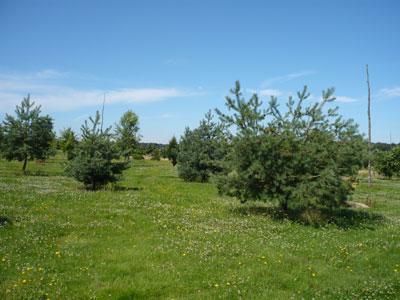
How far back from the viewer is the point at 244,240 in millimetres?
12820

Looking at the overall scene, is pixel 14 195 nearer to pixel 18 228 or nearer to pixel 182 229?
pixel 18 228

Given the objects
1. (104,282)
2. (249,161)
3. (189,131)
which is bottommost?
(104,282)

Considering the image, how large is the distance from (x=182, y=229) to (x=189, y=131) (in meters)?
24.1

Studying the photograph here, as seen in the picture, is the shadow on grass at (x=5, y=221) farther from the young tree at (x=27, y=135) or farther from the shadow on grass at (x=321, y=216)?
the young tree at (x=27, y=135)

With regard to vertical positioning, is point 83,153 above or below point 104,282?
above

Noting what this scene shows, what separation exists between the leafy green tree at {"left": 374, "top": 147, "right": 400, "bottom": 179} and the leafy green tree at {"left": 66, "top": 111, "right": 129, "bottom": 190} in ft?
119

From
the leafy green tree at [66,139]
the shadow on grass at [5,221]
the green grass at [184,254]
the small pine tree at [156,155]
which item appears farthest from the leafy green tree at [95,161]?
the small pine tree at [156,155]

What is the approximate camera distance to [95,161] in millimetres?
24297

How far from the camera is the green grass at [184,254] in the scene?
8742 millimetres

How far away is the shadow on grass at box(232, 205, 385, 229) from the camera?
1662 centimetres

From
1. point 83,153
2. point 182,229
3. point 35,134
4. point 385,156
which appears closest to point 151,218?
point 182,229

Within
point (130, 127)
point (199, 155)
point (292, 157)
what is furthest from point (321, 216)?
point (130, 127)

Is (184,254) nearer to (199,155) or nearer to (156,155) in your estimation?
(199,155)

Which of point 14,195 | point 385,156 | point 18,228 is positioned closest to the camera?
point 18,228
